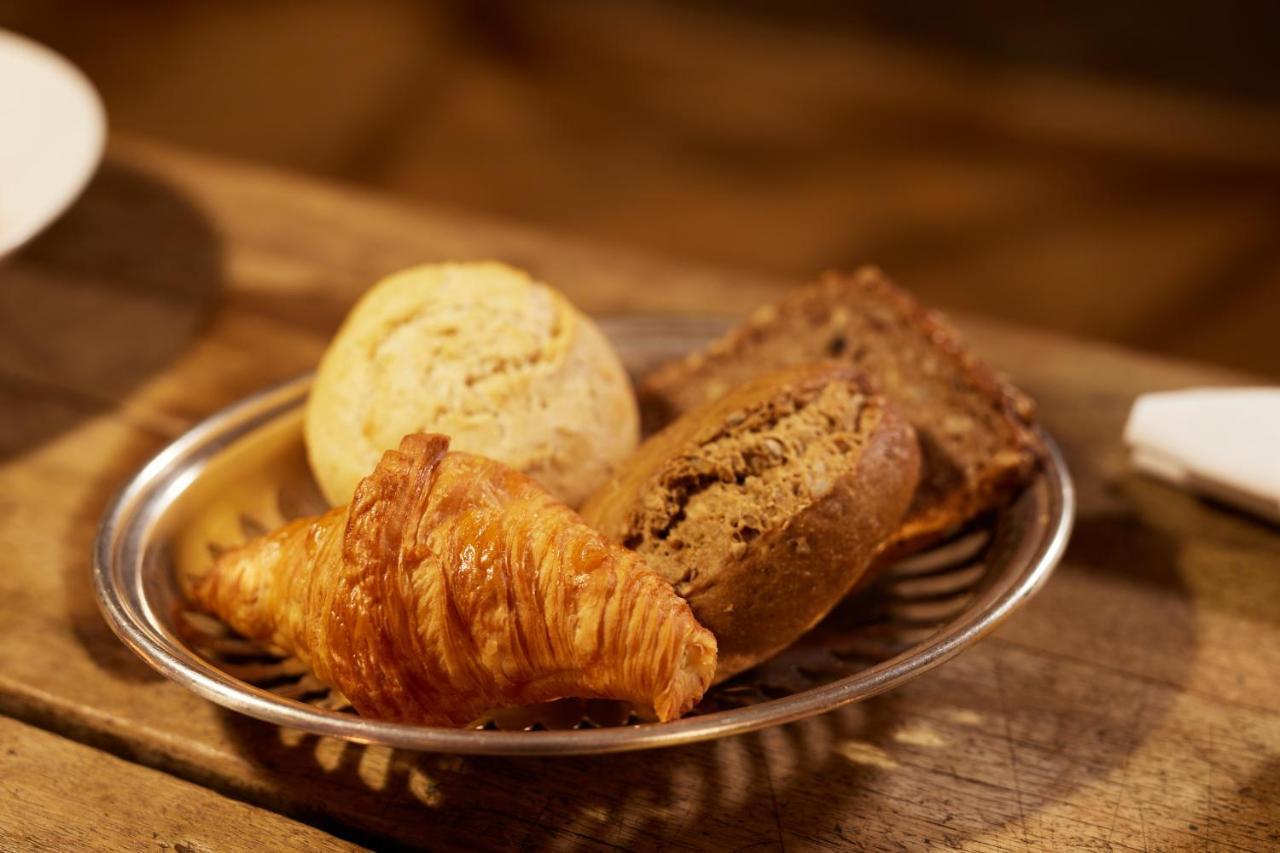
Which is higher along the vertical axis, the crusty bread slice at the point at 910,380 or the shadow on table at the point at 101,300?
the crusty bread slice at the point at 910,380

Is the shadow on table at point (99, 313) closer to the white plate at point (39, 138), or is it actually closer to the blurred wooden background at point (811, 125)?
the white plate at point (39, 138)

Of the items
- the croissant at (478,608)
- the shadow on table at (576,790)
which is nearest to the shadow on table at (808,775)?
the shadow on table at (576,790)

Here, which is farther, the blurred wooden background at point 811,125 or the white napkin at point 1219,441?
the blurred wooden background at point 811,125

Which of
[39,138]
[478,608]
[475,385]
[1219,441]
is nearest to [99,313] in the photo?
[39,138]

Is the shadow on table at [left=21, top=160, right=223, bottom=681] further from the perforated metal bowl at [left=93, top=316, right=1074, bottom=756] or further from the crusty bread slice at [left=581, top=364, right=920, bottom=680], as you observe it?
the crusty bread slice at [left=581, top=364, right=920, bottom=680]

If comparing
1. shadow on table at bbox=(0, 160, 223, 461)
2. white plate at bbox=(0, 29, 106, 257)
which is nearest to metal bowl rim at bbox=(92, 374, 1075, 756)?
shadow on table at bbox=(0, 160, 223, 461)

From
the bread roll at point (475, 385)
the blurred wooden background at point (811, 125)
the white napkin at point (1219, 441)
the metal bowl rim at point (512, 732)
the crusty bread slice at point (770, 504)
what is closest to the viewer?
the metal bowl rim at point (512, 732)

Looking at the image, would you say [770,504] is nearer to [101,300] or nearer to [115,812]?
[115,812]
